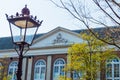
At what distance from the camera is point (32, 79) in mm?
33938

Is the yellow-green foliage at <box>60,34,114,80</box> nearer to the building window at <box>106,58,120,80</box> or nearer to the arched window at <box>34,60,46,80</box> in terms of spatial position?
the building window at <box>106,58,120,80</box>

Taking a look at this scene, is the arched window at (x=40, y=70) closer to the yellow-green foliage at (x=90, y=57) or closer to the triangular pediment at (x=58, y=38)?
the triangular pediment at (x=58, y=38)

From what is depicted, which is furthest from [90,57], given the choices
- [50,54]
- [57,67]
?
[50,54]

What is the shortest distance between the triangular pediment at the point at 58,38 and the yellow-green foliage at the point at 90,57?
293 inches

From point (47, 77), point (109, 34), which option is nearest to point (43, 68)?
point (47, 77)

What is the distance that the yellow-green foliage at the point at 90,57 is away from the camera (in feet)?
79.9

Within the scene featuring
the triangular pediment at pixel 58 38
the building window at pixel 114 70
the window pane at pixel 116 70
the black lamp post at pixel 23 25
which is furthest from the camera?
the triangular pediment at pixel 58 38

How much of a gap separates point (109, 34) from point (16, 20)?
2.33 meters

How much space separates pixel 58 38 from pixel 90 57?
972cm

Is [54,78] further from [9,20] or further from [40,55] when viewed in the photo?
[9,20]

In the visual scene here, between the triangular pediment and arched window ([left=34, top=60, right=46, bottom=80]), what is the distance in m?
2.06

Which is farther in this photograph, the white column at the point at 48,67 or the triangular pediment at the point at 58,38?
the white column at the point at 48,67

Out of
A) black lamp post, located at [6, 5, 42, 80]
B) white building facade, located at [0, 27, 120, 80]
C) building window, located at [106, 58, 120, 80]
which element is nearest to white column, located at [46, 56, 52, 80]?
white building facade, located at [0, 27, 120, 80]

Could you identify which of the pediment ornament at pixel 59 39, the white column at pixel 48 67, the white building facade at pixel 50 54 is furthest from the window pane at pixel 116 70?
the white column at pixel 48 67
